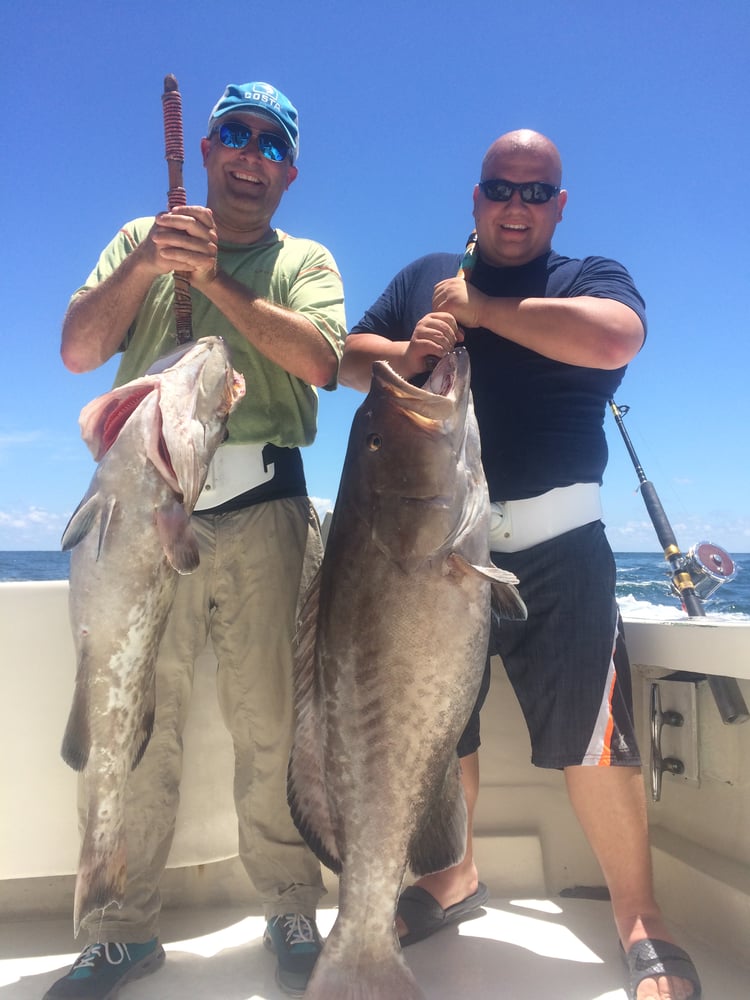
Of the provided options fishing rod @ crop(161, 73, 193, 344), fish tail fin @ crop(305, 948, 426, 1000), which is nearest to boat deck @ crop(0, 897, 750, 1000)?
fish tail fin @ crop(305, 948, 426, 1000)

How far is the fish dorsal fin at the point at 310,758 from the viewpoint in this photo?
7.86 ft

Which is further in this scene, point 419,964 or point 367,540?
point 419,964

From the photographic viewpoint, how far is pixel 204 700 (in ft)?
10.9

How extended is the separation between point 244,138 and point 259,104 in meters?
0.14

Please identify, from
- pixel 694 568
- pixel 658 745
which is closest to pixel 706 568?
pixel 694 568

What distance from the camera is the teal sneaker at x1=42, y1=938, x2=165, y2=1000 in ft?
8.48

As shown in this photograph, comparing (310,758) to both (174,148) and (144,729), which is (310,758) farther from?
(174,148)

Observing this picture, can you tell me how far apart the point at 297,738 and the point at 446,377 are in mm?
1276

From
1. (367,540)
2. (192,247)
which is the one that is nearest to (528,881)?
(367,540)

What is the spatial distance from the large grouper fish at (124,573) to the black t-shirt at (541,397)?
3.73 feet

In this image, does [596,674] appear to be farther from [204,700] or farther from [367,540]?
[204,700]

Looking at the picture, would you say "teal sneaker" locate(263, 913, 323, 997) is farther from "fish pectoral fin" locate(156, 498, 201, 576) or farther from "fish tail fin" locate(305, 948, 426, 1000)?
"fish pectoral fin" locate(156, 498, 201, 576)

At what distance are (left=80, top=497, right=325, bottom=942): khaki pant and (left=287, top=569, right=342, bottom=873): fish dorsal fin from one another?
442mm

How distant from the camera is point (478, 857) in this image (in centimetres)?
353
